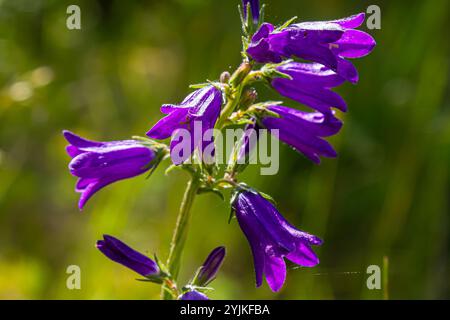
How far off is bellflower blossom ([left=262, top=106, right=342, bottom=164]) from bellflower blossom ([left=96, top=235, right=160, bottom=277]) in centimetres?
48

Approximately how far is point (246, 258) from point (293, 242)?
170 centimetres

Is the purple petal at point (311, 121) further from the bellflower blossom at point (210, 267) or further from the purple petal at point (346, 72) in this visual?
the bellflower blossom at point (210, 267)

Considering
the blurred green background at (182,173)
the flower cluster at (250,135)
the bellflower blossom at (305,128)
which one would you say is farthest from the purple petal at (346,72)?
the blurred green background at (182,173)

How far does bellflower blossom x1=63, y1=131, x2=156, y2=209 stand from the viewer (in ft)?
5.36

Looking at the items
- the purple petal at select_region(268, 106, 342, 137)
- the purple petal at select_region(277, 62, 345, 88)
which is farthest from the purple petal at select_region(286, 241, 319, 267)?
the purple petal at select_region(277, 62, 345, 88)

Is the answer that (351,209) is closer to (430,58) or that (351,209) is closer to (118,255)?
(430,58)

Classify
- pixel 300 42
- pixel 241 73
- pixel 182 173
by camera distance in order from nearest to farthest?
pixel 300 42, pixel 241 73, pixel 182 173

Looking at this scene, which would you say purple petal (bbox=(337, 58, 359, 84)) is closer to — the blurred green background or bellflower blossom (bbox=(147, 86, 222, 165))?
bellflower blossom (bbox=(147, 86, 222, 165))

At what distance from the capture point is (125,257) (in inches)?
63.6

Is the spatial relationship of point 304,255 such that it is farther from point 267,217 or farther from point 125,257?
point 125,257

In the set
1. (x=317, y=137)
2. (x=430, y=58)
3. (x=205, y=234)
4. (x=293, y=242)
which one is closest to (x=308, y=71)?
(x=317, y=137)

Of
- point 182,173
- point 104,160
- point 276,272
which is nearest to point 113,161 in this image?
point 104,160

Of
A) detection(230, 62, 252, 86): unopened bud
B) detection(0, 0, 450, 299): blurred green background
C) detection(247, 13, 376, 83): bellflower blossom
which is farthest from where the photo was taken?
detection(0, 0, 450, 299): blurred green background

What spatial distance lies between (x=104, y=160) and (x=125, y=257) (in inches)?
10.1
